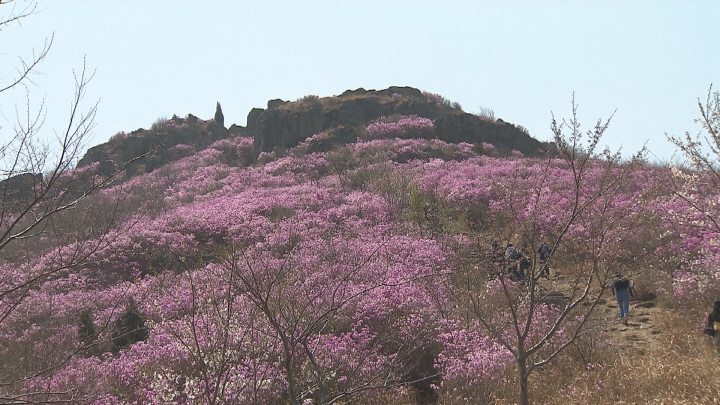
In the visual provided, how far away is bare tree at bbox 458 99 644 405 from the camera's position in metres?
4.82

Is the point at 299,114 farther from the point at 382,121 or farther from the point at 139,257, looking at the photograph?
the point at 139,257

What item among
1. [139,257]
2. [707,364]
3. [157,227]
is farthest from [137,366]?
[157,227]

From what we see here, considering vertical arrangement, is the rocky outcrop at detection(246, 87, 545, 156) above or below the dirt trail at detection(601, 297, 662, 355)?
above

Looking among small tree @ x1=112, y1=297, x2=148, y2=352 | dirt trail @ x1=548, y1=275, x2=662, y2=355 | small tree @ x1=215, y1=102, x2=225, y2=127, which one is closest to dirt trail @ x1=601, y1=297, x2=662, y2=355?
dirt trail @ x1=548, y1=275, x2=662, y2=355

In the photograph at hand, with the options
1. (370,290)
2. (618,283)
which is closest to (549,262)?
(618,283)

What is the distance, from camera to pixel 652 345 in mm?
9031

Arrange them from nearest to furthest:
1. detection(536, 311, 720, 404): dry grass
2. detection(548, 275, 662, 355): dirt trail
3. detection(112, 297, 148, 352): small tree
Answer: detection(536, 311, 720, 404): dry grass → detection(548, 275, 662, 355): dirt trail → detection(112, 297, 148, 352): small tree

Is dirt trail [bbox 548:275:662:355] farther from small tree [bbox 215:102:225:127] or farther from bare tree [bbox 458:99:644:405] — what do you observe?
small tree [bbox 215:102:225:127]

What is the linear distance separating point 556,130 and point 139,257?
1778 cm

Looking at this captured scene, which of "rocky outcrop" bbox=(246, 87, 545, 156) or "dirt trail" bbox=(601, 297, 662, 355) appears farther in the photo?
"rocky outcrop" bbox=(246, 87, 545, 156)

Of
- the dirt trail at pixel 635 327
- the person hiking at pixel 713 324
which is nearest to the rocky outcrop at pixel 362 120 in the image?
the dirt trail at pixel 635 327

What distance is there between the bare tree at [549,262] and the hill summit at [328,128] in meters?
24.4

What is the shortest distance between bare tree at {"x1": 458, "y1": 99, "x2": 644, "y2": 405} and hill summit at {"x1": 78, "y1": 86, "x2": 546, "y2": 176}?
79.9ft

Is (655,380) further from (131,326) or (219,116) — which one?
(219,116)
